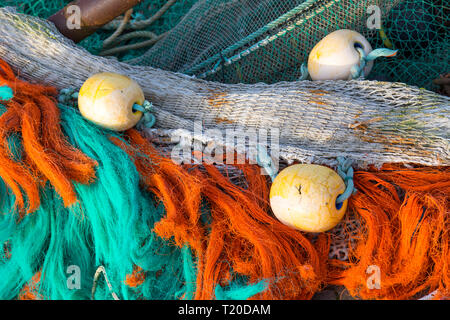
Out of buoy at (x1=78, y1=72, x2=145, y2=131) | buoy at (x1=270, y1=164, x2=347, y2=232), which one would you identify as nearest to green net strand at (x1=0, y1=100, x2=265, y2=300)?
buoy at (x1=78, y1=72, x2=145, y2=131)

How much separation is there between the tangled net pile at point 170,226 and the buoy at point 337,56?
0.52 m

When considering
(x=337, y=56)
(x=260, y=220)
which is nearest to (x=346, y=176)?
(x=260, y=220)

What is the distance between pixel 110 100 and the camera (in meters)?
1.92

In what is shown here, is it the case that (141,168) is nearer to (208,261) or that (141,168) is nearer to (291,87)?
(208,261)

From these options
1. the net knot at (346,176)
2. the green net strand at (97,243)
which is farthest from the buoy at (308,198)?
the green net strand at (97,243)

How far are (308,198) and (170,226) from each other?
487mm

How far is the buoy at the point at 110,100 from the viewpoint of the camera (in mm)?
1922

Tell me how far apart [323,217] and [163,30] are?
73.0 inches

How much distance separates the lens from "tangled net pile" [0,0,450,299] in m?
1.69

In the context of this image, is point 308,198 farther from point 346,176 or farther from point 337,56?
point 337,56

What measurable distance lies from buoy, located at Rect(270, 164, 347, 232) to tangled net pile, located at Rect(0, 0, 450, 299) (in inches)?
3.5

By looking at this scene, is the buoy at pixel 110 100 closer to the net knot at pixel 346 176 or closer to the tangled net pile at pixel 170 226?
the tangled net pile at pixel 170 226

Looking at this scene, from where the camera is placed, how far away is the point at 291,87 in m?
2.11

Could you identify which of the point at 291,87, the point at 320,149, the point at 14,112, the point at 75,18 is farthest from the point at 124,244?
the point at 75,18
